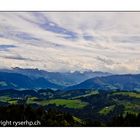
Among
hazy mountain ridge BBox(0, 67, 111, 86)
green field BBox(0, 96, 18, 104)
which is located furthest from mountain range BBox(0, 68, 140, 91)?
green field BBox(0, 96, 18, 104)

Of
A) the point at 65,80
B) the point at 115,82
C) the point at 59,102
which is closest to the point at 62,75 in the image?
the point at 65,80

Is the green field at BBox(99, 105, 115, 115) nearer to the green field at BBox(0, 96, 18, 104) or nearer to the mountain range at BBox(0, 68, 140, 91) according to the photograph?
the mountain range at BBox(0, 68, 140, 91)

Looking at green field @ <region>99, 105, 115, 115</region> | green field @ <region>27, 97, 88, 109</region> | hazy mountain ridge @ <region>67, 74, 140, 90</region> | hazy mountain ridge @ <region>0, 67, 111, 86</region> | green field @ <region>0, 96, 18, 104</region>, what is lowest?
green field @ <region>99, 105, 115, 115</region>

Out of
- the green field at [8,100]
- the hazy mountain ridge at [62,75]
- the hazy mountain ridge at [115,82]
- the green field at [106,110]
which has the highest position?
the hazy mountain ridge at [62,75]

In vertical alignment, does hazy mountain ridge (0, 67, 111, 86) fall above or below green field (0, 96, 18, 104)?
above

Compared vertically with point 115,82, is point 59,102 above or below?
below

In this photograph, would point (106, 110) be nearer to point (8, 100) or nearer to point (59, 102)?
point (59, 102)

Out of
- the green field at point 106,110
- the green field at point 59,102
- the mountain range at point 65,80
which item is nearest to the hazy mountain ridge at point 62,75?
the mountain range at point 65,80

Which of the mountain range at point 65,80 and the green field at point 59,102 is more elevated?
the mountain range at point 65,80

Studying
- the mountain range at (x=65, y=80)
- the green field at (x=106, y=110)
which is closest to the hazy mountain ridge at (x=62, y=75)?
the mountain range at (x=65, y=80)

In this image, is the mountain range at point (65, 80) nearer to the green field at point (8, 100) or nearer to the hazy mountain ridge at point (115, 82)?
the hazy mountain ridge at point (115, 82)

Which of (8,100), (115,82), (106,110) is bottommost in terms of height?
(106,110)
